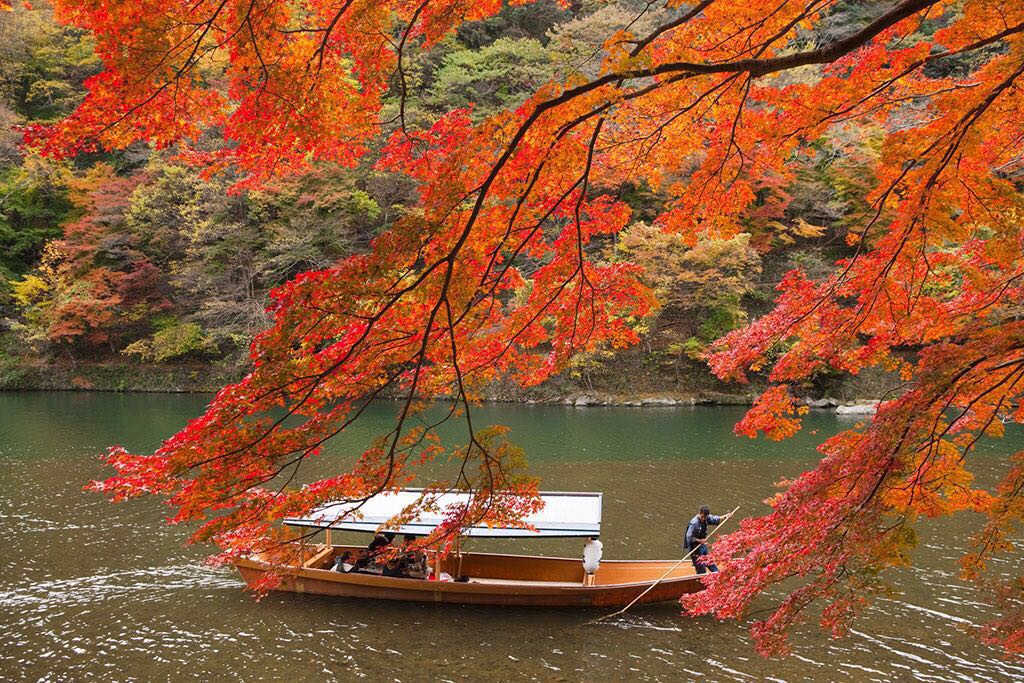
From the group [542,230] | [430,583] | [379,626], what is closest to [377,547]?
[430,583]

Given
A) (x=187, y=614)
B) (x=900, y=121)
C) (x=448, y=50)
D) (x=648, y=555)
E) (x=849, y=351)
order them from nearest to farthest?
(x=849, y=351) < (x=187, y=614) < (x=648, y=555) < (x=900, y=121) < (x=448, y=50)

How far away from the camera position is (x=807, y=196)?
81.0 feet

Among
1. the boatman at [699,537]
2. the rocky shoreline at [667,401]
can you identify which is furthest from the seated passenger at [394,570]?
the rocky shoreline at [667,401]

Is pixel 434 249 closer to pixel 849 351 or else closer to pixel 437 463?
pixel 849 351

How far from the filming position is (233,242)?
25.9m

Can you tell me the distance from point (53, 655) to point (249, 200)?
2130cm

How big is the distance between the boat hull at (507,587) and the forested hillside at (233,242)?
51.6 feet

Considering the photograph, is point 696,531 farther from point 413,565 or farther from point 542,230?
point 542,230

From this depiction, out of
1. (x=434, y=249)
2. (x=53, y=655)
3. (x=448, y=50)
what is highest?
(x=448, y=50)

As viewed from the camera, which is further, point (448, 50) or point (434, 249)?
point (448, 50)

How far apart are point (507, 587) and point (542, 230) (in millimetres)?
5251

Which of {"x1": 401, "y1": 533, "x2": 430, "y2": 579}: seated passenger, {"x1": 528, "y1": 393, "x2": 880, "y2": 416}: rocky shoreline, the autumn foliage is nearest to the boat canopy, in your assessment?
{"x1": 401, "y1": 533, "x2": 430, "y2": 579}: seated passenger

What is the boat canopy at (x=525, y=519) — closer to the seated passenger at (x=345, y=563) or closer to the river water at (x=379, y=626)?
the seated passenger at (x=345, y=563)

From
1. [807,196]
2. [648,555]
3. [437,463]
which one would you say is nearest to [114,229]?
[437,463]
